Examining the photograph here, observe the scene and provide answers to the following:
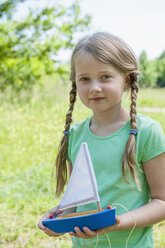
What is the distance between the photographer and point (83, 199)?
1.07 meters

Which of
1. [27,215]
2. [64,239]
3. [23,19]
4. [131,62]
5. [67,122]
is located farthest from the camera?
[23,19]

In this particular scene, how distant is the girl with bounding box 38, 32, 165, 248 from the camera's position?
48.6 inches

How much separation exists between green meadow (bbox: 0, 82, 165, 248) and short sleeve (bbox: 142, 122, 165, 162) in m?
0.33

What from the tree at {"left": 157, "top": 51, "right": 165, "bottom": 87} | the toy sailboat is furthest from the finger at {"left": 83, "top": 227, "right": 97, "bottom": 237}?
the tree at {"left": 157, "top": 51, "right": 165, "bottom": 87}

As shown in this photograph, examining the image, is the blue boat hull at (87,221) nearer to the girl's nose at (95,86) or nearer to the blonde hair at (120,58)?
the blonde hair at (120,58)

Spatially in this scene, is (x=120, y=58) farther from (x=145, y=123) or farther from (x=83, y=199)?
(x=83, y=199)

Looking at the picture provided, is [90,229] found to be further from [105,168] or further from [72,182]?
[105,168]

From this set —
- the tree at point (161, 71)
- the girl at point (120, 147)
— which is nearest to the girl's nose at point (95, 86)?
the girl at point (120, 147)

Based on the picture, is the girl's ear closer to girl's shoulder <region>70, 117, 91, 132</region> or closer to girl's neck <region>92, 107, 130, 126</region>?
girl's neck <region>92, 107, 130, 126</region>

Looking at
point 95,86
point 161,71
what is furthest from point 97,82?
point 161,71

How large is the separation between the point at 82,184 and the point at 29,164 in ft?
11.4

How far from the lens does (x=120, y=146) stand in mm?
1286

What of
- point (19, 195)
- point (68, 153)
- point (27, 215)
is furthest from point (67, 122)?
point (19, 195)

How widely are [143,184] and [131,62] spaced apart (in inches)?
20.5
